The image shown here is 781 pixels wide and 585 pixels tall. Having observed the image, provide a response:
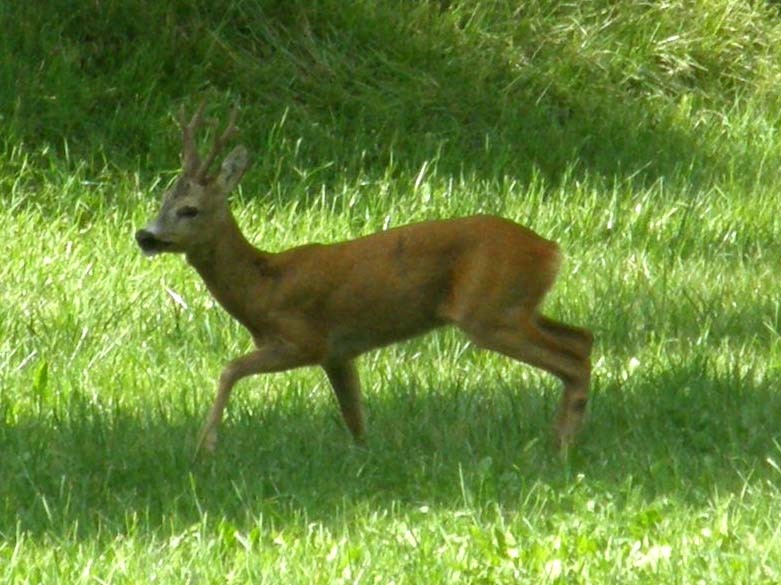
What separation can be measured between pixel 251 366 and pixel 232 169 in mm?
769

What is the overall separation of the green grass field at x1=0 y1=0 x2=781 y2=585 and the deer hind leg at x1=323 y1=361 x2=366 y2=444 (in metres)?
0.09

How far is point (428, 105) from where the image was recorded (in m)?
12.2

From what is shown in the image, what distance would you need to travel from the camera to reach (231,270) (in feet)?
23.0

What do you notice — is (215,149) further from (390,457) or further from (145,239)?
(390,457)

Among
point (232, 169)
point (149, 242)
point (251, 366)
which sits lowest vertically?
point (251, 366)

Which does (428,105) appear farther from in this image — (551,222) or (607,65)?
(551,222)

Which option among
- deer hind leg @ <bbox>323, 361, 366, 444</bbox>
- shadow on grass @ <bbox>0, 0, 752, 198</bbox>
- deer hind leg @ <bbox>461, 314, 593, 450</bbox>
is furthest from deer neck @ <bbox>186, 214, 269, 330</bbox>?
shadow on grass @ <bbox>0, 0, 752, 198</bbox>

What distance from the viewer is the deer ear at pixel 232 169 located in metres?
7.00

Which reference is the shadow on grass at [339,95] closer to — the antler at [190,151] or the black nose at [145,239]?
the antler at [190,151]

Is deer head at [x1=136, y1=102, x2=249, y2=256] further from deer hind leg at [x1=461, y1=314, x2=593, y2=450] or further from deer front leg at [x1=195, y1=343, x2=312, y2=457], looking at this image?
deer hind leg at [x1=461, y1=314, x2=593, y2=450]

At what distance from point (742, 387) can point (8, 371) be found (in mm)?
2871

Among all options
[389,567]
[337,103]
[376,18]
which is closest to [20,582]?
[389,567]

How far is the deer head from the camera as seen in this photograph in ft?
22.2

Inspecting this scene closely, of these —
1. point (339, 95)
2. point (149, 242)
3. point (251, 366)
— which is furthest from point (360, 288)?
point (339, 95)
